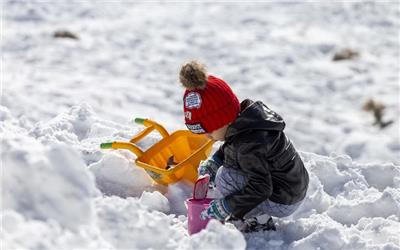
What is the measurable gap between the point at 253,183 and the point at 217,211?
0.69ft

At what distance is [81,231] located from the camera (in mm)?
2146

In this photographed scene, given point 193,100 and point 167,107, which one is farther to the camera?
point 167,107

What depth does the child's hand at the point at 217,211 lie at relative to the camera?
2840mm

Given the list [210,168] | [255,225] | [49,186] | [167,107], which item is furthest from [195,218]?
[167,107]

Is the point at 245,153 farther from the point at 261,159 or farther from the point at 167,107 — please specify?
the point at 167,107

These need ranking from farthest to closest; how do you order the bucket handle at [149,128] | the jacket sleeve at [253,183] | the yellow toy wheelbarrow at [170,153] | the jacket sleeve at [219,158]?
the bucket handle at [149,128]
the yellow toy wheelbarrow at [170,153]
the jacket sleeve at [219,158]
the jacket sleeve at [253,183]

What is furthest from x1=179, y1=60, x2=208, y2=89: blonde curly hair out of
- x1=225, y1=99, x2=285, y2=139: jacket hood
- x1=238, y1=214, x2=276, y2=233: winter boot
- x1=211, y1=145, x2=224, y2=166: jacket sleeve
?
x1=238, y1=214, x2=276, y2=233: winter boot

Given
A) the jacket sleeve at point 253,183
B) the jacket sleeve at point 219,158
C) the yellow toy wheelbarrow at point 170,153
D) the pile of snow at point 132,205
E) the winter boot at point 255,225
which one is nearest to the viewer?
the pile of snow at point 132,205

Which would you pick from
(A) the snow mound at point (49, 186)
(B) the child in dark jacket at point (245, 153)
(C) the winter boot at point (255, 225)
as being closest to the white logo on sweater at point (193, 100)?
(B) the child in dark jacket at point (245, 153)

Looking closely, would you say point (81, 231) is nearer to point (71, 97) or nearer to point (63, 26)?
point (71, 97)

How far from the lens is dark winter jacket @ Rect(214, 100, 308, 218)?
111 inches

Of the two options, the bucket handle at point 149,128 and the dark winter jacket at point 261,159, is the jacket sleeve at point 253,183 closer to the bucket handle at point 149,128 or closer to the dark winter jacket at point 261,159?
the dark winter jacket at point 261,159

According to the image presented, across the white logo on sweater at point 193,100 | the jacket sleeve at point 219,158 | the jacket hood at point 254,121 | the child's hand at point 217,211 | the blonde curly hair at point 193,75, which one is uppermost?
the blonde curly hair at point 193,75

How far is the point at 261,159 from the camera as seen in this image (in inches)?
111
